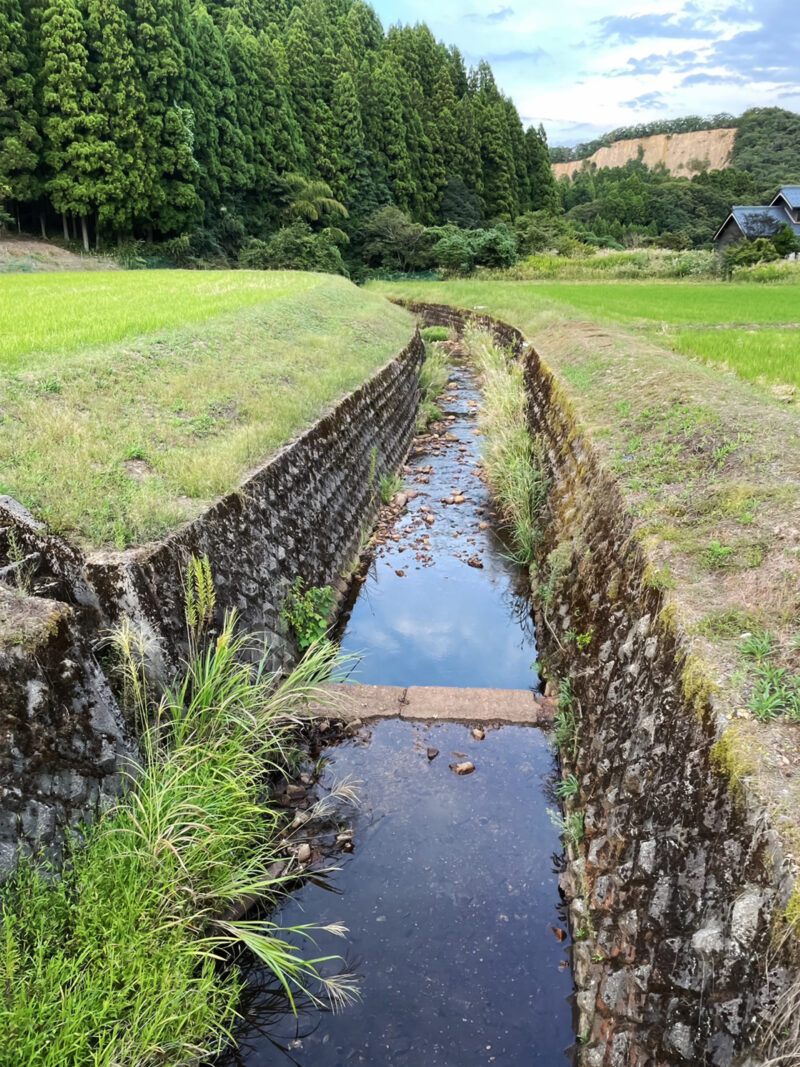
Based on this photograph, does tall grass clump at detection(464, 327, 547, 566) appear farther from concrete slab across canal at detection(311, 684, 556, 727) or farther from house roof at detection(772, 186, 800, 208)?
house roof at detection(772, 186, 800, 208)

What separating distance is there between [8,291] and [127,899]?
701 inches

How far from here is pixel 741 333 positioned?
1375 centimetres

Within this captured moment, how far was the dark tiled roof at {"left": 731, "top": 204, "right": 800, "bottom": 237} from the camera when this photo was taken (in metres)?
43.9

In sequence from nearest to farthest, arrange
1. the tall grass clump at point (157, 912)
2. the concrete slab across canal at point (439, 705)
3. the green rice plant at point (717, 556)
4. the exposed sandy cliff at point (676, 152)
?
the tall grass clump at point (157, 912) → the green rice plant at point (717, 556) → the concrete slab across canal at point (439, 705) → the exposed sandy cliff at point (676, 152)

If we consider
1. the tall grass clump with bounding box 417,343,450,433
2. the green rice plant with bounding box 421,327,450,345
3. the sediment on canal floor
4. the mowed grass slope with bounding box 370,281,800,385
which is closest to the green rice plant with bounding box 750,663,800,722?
the sediment on canal floor

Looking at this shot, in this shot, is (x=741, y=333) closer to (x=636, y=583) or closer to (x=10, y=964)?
(x=636, y=583)

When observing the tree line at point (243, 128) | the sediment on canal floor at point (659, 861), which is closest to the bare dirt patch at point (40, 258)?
the tree line at point (243, 128)

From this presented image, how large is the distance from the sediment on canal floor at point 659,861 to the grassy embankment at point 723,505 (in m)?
0.10

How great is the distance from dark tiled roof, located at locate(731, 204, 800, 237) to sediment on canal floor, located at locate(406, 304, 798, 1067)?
48154 mm

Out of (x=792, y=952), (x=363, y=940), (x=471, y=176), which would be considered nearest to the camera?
(x=792, y=952)

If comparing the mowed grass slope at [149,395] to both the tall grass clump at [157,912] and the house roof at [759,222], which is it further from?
the house roof at [759,222]

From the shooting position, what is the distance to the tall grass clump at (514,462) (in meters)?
8.62

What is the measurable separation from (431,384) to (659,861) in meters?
15.5

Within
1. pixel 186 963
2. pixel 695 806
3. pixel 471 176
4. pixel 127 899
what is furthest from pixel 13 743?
pixel 471 176
